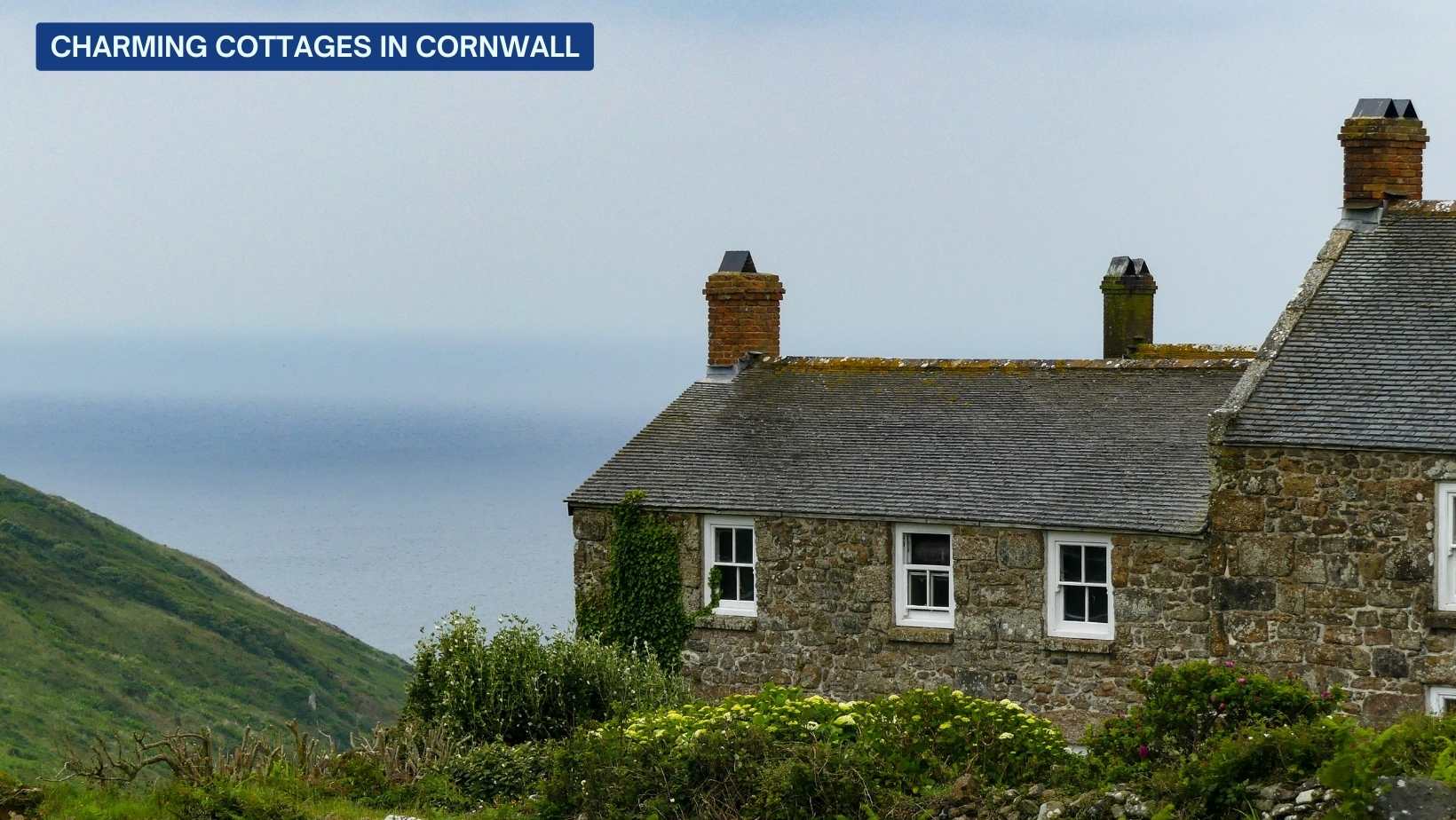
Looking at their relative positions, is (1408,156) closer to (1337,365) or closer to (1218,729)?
(1337,365)

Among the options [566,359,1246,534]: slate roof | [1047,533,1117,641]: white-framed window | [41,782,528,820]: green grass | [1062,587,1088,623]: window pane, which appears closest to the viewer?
[41,782,528,820]: green grass

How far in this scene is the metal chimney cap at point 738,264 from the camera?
30.3 meters

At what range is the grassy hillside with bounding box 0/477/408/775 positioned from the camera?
2046 inches

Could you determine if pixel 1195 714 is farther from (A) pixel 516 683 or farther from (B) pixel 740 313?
(B) pixel 740 313

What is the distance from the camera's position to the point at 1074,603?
23.8 meters

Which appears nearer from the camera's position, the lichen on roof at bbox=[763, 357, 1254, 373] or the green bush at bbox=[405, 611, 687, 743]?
the green bush at bbox=[405, 611, 687, 743]

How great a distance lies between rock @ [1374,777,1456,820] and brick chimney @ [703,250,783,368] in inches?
728

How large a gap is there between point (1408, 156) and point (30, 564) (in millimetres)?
50681

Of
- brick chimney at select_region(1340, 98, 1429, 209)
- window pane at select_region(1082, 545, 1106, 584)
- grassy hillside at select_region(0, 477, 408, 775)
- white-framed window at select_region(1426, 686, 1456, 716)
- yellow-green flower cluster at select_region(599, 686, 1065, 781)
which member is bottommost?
grassy hillside at select_region(0, 477, 408, 775)

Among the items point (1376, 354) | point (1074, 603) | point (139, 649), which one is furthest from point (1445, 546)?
point (139, 649)

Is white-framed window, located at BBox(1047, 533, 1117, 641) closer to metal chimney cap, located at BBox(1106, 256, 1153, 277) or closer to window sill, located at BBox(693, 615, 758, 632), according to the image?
window sill, located at BBox(693, 615, 758, 632)

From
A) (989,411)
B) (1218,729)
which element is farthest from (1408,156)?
(1218,729)

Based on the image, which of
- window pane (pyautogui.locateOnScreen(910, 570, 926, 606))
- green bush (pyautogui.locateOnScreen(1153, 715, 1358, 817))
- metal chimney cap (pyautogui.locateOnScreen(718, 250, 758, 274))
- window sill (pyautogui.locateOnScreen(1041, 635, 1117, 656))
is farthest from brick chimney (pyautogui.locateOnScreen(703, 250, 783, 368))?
green bush (pyautogui.locateOnScreen(1153, 715, 1358, 817))

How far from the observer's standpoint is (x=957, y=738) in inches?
627
